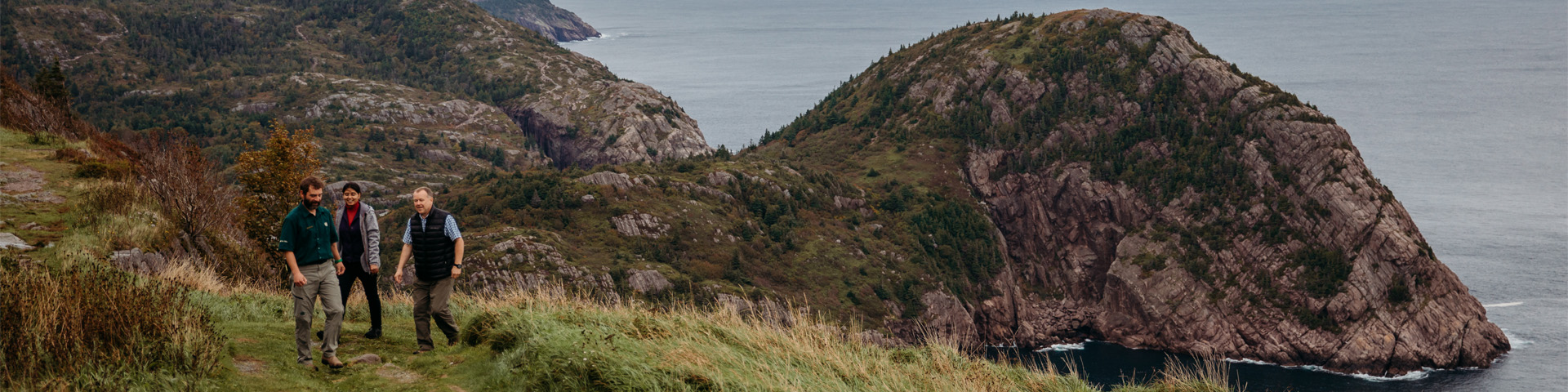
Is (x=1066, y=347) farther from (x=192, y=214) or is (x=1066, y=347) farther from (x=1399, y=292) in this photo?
(x=192, y=214)

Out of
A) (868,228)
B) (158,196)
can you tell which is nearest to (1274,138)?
(868,228)

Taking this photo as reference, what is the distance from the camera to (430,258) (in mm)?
14695

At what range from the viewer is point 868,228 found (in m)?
136

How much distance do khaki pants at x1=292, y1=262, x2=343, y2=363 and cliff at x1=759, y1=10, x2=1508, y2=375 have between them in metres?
105

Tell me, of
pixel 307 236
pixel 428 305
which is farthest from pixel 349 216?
pixel 428 305

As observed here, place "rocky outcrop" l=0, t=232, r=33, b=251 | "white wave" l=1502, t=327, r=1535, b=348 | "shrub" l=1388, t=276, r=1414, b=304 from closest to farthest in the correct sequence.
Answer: "rocky outcrop" l=0, t=232, r=33, b=251 < "white wave" l=1502, t=327, r=1535, b=348 < "shrub" l=1388, t=276, r=1414, b=304

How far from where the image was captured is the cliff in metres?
124

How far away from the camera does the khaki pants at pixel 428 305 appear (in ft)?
48.9

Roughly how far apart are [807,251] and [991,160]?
5018 cm

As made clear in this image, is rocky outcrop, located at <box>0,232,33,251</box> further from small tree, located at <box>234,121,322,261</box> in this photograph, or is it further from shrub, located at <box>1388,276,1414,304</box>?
shrub, located at <box>1388,276,1414,304</box>

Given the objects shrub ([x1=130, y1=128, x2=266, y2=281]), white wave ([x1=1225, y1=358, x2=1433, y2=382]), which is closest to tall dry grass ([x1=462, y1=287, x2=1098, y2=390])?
shrub ([x1=130, y1=128, x2=266, y2=281])

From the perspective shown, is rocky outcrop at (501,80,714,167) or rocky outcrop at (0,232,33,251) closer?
rocky outcrop at (0,232,33,251)

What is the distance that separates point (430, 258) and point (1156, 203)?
14556 centimetres

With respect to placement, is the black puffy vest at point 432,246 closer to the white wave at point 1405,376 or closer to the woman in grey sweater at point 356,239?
the woman in grey sweater at point 356,239
